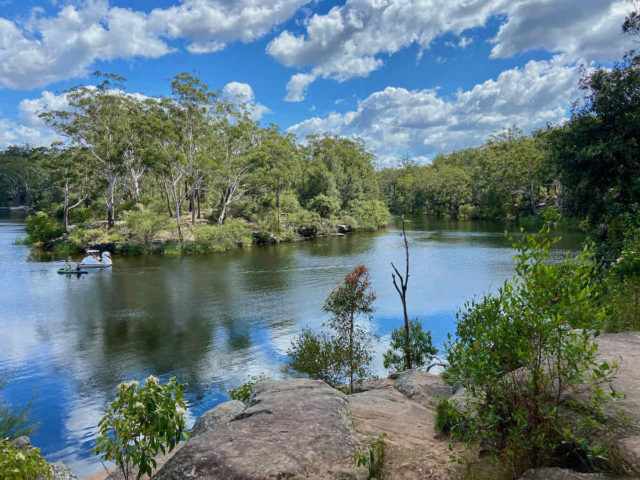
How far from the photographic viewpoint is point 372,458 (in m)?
5.05

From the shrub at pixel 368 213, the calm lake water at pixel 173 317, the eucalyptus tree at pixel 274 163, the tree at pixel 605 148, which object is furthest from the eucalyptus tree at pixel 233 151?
the tree at pixel 605 148

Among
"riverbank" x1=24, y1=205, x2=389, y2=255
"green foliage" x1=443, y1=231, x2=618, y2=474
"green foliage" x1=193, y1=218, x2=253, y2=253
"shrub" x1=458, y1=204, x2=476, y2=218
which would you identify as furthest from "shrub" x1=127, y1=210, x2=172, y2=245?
"shrub" x1=458, y1=204, x2=476, y2=218

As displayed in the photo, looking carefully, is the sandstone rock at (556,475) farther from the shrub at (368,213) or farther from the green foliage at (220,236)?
the shrub at (368,213)

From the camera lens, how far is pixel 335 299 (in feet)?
44.5

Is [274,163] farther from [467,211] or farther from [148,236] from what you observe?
[467,211]

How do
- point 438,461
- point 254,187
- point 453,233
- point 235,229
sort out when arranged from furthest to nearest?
point 453,233 → point 254,187 → point 235,229 → point 438,461

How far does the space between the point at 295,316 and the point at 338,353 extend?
28.1ft

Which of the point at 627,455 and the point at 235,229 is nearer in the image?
the point at 627,455

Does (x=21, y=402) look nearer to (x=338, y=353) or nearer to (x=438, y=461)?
(x=338, y=353)

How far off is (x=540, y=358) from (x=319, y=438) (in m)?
2.85

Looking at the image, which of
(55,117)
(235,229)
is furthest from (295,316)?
(55,117)

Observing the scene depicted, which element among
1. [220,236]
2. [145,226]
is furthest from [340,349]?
[145,226]

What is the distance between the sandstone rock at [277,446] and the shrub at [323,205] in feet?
189

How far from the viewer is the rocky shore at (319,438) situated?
14.1 feet
